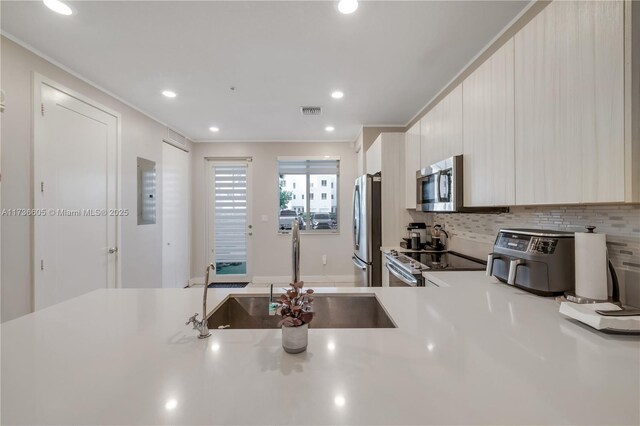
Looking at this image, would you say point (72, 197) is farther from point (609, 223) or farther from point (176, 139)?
point (609, 223)

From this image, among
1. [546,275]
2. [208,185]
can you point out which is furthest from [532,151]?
[208,185]

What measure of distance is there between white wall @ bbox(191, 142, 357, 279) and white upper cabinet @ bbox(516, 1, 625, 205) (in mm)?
3410

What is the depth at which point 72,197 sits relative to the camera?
7.68 ft

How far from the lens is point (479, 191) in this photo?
5.46 feet

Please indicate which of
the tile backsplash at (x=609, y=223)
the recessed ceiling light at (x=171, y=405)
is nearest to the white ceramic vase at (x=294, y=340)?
the recessed ceiling light at (x=171, y=405)

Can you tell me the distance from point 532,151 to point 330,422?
141 centimetres

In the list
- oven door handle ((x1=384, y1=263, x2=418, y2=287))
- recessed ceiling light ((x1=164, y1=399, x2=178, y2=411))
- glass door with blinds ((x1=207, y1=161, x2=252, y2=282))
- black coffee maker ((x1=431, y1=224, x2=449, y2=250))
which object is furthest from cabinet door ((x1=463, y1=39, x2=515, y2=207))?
glass door with blinds ((x1=207, y1=161, x2=252, y2=282))

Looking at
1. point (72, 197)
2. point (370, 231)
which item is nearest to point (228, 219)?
point (72, 197)

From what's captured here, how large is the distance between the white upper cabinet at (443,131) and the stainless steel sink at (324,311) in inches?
52.5

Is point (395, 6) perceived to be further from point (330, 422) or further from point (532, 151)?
point (330, 422)

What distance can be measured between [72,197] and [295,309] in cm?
270

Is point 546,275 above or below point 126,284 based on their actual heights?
above

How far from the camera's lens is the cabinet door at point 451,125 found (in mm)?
1897

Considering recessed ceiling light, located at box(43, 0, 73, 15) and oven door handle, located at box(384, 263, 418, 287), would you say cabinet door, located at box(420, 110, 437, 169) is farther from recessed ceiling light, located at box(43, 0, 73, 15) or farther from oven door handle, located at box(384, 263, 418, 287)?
recessed ceiling light, located at box(43, 0, 73, 15)
